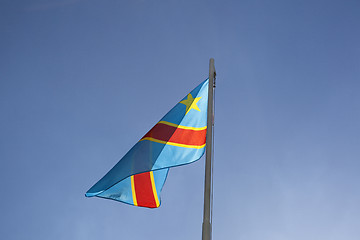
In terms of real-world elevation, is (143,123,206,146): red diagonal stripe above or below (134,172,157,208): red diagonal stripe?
above

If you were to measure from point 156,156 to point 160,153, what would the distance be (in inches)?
6.3

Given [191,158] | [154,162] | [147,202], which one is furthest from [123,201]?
[191,158]

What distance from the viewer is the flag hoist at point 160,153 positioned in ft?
28.8

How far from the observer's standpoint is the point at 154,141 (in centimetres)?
961

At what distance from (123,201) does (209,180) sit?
2809mm

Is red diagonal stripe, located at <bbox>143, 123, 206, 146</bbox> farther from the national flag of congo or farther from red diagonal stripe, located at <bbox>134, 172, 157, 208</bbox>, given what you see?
red diagonal stripe, located at <bbox>134, 172, 157, 208</bbox>

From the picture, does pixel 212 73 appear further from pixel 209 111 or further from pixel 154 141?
pixel 154 141

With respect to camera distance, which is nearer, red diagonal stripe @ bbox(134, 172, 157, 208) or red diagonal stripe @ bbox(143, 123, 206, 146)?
red diagonal stripe @ bbox(134, 172, 157, 208)

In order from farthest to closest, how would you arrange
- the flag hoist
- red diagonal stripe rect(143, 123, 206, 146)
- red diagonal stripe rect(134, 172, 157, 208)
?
red diagonal stripe rect(143, 123, 206, 146), red diagonal stripe rect(134, 172, 157, 208), the flag hoist

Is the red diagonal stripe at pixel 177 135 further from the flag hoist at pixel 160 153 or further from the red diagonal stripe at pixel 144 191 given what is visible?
the red diagonal stripe at pixel 144 191

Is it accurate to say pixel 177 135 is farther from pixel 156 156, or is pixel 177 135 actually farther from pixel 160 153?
pixel 156 156

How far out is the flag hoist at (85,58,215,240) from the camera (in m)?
8.79

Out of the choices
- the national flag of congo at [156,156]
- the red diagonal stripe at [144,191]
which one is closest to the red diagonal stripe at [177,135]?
the national flag of congo at [156,156]

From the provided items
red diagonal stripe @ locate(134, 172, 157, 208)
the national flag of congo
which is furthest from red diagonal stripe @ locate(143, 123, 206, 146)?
red diagonal stripe @ locate(134, 172, 157, 208)
